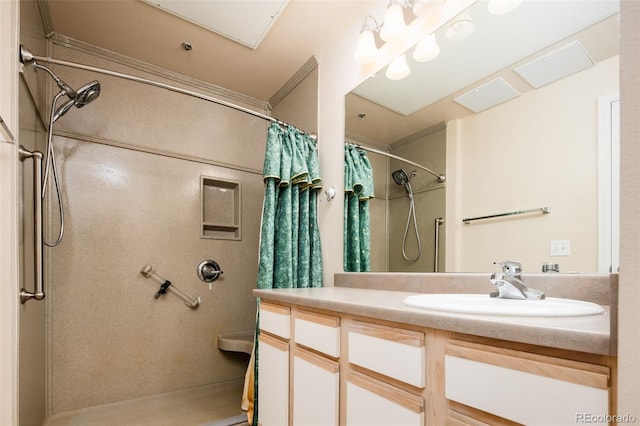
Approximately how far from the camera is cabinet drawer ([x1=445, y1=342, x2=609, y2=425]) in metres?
0.55

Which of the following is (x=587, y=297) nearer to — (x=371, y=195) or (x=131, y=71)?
(x=371, y=195)

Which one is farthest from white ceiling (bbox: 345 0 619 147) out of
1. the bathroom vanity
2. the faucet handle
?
the bathroom vanity

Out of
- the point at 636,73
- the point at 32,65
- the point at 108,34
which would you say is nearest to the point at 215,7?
the point at 108,34

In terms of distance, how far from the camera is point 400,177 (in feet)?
5.67

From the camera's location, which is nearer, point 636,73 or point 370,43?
point 636,73

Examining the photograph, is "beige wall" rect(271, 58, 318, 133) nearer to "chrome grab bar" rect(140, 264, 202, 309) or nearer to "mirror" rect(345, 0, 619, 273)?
"mirror" rect(345, 0, 619, 273)

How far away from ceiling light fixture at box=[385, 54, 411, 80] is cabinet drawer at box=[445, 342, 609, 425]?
141 cm

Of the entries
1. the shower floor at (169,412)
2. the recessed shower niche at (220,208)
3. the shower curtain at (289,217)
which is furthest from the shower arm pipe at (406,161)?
the shower floor at (169,412)

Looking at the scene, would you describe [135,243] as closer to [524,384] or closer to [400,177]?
[400,177]

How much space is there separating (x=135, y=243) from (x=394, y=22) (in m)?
2.20

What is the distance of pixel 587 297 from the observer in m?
0.97

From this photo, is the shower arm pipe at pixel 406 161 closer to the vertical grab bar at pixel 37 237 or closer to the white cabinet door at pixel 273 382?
the white cabinet door at pixel 273 382

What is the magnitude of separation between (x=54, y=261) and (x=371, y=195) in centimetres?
206

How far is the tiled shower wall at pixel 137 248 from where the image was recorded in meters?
2.10
